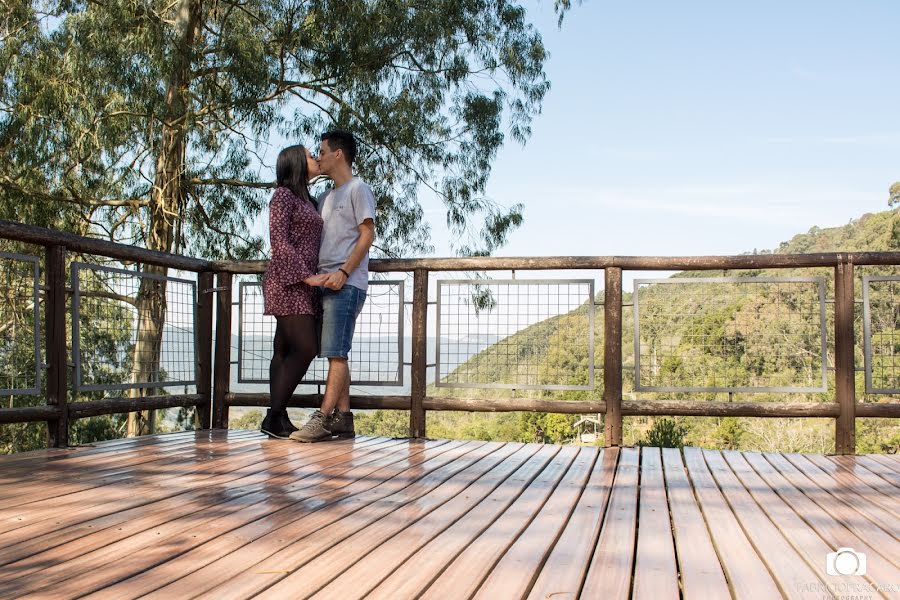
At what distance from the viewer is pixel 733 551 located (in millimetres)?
1969

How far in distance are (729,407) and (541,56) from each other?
10090 millimetres

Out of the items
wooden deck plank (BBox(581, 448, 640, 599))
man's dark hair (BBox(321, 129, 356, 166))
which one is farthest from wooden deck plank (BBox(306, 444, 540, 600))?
man's dark hair (BBox(321, 129, 356, 166))

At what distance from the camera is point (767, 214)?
289 ft

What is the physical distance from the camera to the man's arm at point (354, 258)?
156 inches

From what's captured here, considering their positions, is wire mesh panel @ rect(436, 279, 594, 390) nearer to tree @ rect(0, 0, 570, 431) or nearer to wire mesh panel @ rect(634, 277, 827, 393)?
wire mesh panel @ rect(634, 277, 827, 393)

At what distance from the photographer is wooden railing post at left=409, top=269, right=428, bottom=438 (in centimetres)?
454

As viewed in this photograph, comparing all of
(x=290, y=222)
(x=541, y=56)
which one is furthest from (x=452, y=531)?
(x=541, y=56)

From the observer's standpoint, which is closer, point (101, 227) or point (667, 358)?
point (667, 358)

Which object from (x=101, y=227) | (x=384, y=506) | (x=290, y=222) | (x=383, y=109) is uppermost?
(x=383, y=109)

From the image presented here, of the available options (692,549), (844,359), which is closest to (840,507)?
(692,549)

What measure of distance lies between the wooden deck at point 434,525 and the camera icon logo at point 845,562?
0.02 metres

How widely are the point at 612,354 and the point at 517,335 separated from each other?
1.67 feet

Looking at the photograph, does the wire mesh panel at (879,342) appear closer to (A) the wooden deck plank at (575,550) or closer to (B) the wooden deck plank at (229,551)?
(A) the wooden deck plank at (575,550)

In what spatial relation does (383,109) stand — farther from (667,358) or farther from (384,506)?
(384,506)
